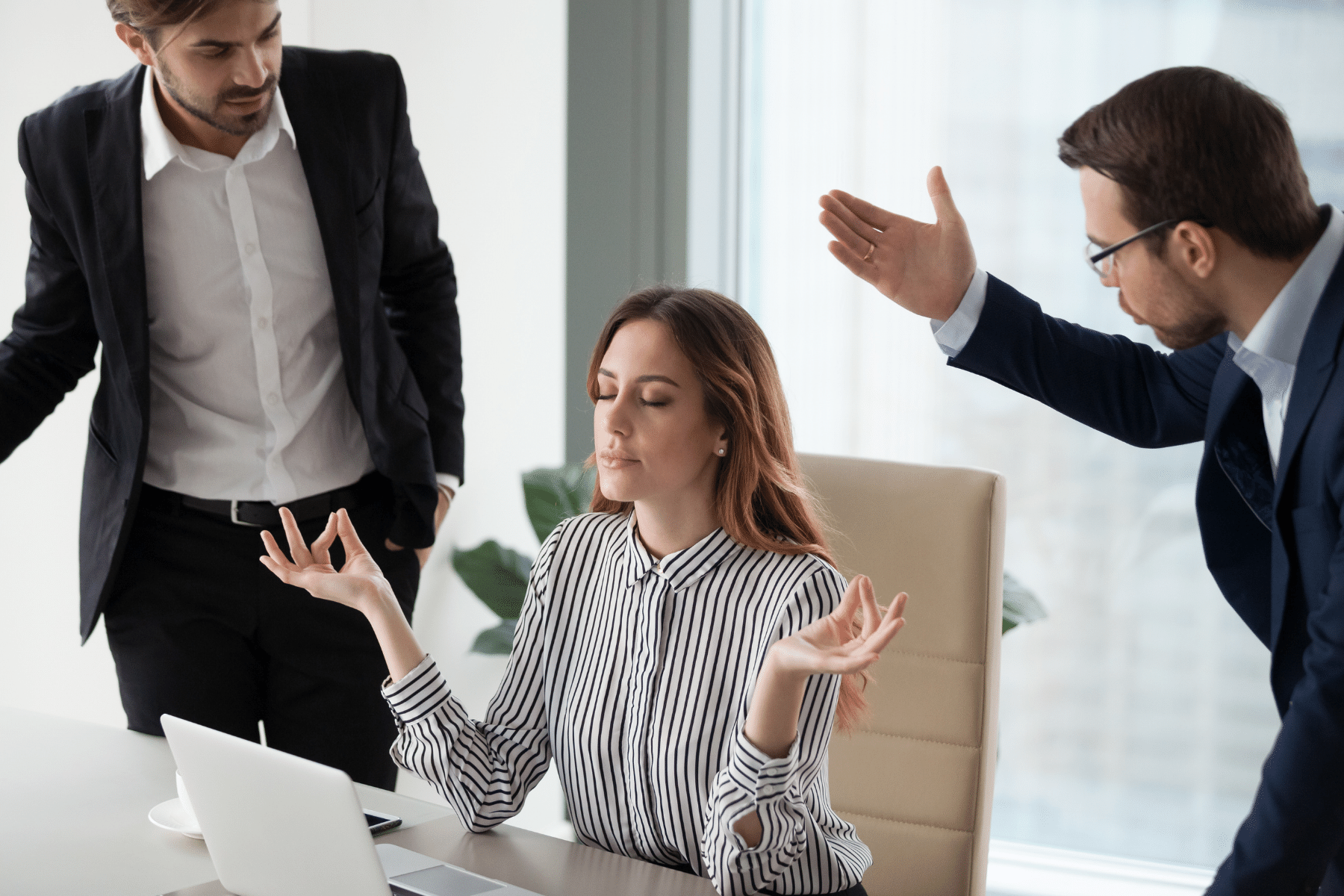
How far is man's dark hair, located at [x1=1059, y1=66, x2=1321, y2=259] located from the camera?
50.3 inches

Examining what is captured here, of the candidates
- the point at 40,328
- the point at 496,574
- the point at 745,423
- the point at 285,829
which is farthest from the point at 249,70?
the point at 496,574

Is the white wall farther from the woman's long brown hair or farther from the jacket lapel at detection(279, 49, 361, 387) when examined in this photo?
the woman's long brown hair

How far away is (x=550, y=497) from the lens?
2.90m

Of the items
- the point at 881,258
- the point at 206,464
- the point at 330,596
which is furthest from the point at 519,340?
the point at 330,596

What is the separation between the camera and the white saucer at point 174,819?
1.24 m

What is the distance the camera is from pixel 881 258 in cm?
167

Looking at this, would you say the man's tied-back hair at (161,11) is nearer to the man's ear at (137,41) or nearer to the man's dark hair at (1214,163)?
the man's ear at (137,41)

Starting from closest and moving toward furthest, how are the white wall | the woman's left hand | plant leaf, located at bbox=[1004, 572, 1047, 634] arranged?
1. the woman's left hand
2. plant leaf, located at bbox=[1004, 572, 1047, 634]
3. the white wall

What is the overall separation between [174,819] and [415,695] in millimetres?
268

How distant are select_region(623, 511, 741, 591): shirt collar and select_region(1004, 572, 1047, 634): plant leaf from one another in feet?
4.11

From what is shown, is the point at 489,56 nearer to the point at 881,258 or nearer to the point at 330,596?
the point at 881,258

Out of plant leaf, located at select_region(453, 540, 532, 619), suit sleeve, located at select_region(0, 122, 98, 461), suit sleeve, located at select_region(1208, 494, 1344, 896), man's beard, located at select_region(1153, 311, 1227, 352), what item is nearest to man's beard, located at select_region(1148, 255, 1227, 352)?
man's beard, located at select_region(1153, 311, 1227, 352)

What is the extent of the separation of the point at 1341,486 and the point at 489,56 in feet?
8.23

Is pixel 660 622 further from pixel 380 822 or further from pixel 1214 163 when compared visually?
pixel 1214 163
